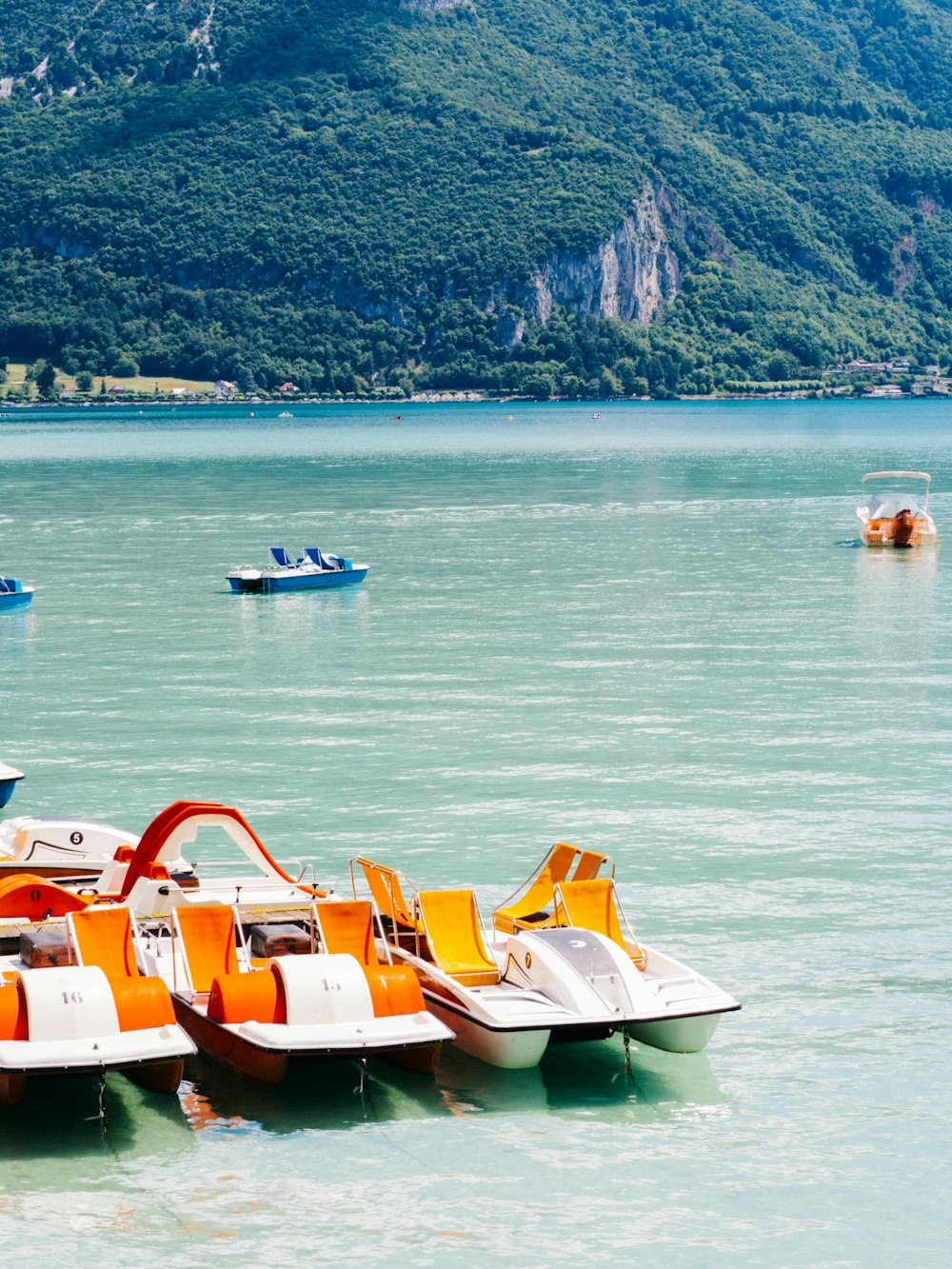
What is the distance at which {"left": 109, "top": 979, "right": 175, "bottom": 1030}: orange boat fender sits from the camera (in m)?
12.1

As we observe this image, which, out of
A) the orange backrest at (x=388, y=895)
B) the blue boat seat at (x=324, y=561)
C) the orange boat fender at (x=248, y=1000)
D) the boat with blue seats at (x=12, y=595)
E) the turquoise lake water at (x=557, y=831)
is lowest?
the turquoise lake water at (x=557, y=831)

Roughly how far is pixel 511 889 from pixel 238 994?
5.81 m

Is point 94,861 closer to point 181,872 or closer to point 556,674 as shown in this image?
point 181,872

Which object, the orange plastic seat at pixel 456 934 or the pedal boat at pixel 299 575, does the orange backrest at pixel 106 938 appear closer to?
the orange plastic seat at pixel 456 934

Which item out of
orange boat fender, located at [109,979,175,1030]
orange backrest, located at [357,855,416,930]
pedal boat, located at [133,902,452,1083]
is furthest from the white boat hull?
orange boat fender, located at [109,979,175,1030]

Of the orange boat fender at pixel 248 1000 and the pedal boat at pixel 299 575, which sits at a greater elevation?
the pedal boat at pixel 299 575

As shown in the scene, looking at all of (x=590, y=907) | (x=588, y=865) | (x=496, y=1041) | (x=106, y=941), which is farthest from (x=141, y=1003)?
(x=588, y=865)

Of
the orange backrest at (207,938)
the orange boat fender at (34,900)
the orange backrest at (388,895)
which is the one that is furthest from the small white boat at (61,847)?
the orange backrest at (207,938)

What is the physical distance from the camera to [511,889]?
1806 centimetres

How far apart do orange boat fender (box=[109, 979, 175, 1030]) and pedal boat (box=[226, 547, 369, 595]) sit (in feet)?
112

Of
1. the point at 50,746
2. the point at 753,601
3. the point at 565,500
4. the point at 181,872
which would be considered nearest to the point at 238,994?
the point at 181,872

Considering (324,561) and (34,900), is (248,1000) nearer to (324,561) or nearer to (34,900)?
(34,900)

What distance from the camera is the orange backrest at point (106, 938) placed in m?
13.3

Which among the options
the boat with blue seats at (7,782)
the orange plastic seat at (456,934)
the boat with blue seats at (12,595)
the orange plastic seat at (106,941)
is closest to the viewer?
the orange plastic seat at (106,941)
